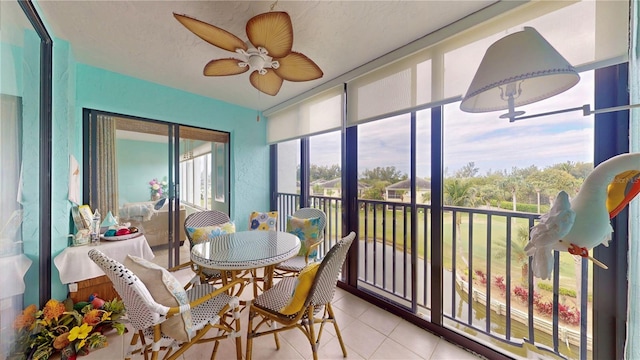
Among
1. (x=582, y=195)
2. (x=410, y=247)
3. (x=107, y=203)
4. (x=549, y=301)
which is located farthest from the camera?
(x=107, y=203)

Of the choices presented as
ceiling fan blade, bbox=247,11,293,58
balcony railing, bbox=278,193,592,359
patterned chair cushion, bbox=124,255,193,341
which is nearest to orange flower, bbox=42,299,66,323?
patterned chair cushion, bbox=124,255,193,341

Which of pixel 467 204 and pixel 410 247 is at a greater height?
pixel 467 204

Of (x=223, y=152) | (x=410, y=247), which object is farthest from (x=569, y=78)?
(x=223, y=152)

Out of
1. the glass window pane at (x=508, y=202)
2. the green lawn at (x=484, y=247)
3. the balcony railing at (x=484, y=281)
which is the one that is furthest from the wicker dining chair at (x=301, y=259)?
the glass window pane at (x=508, y=202)

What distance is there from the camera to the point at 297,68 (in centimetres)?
163

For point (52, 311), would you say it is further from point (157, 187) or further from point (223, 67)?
point (223, 67)

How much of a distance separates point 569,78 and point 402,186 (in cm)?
150

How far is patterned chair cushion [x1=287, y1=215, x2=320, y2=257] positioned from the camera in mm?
2338

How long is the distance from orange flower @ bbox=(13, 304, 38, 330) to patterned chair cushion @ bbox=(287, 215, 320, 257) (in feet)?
6.40

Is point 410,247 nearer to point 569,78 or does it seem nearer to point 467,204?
point 467,204

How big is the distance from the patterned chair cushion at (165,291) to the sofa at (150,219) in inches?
79.5

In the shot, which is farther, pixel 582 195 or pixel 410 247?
pixel 410 247

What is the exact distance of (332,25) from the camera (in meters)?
1.67

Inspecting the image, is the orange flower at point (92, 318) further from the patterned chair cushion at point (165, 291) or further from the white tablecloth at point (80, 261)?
the patterned chair cushion at point (165, 291)
